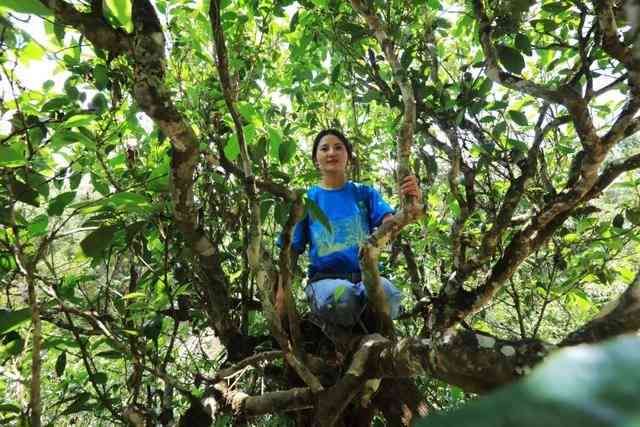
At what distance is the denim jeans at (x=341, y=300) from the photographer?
2.01 meters

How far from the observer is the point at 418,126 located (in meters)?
2.30

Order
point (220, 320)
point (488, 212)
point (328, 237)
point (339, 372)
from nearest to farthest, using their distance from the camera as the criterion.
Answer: point (339, 372) → point (220, 320) → point (328, 237) → point (488, 212)

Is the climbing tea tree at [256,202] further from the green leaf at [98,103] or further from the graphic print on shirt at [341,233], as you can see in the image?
the graphic print on shirt at [341,233]

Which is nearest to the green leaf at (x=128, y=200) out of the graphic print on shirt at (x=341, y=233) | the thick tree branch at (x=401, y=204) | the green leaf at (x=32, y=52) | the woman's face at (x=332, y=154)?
the green leaf at (x=32, y=52)

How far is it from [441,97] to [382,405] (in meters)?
1.49

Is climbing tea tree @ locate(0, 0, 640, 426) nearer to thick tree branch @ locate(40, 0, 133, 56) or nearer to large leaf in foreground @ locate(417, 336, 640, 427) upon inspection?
thick tree branch @ locate(40, 0, 133, 56)

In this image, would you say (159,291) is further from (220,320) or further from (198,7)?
(198,7)

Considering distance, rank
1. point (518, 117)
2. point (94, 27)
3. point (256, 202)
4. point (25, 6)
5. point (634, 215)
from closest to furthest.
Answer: point (25, 6) → point (94, 27) → point (256, 202) → point (518, 117) → point (634, 215)

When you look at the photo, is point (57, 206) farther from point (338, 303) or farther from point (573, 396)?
point (573, 396)

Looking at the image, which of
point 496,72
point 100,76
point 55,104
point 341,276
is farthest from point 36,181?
point 496,72

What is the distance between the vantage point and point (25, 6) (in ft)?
2.94

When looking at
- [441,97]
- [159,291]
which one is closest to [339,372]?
[159,291]

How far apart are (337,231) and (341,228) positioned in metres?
0.03

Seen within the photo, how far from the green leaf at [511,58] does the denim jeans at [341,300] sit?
107 cm
